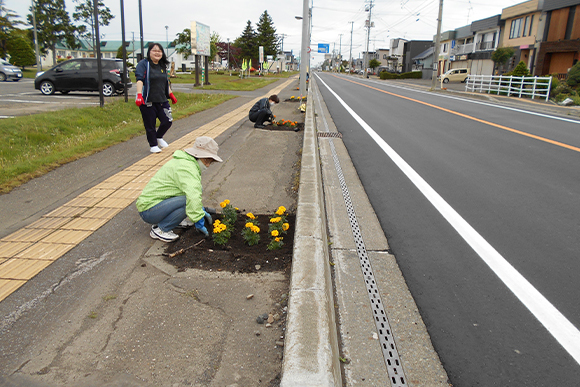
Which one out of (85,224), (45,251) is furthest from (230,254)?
(85,224)

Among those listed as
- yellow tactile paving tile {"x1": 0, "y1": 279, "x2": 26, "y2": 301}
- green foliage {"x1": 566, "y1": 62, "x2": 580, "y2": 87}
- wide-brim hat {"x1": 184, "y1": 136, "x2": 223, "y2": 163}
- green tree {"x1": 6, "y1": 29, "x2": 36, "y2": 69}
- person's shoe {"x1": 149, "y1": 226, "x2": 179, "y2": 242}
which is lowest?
yellow tactile paving tile {"x1": 0, "y1": 279, "x2": 26, "y2": 301}

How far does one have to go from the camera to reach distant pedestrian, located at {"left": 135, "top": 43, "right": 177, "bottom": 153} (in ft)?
23.4

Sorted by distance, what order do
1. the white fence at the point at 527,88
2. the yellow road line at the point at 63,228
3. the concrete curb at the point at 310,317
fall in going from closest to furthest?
the concrete curb at the point at 310,317 < the yellow road line at the point at 63,228 < the white fence at the point at 527,88

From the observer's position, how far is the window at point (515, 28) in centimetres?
4094

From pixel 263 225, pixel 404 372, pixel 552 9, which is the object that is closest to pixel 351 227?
pixel 263 225

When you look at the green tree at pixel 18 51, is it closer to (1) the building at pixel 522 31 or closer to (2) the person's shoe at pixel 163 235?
(1) the building at pixel 522 31

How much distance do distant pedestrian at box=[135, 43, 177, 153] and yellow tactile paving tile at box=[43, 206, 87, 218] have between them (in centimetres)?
267

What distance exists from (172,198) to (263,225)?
970 millimetres

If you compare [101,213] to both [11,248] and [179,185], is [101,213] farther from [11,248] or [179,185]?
[179,185]

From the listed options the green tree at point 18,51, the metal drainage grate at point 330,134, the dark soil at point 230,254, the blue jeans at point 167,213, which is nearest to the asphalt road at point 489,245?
the dark soil at point 230,254

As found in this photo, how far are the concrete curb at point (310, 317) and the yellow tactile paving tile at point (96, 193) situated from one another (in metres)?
2.85

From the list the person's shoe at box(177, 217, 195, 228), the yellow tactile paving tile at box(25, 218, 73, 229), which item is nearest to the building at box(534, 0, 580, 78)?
the person's shoe at box(177, 217, 195, 228)

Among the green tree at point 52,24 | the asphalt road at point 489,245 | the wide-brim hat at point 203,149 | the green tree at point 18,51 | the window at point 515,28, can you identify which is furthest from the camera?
the green tree at point 52,24

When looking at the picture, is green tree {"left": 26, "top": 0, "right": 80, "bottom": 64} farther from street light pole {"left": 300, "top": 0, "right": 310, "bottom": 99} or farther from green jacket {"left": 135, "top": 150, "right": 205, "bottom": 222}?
green jacket {"left": 135, "top": 150, "right": 205, "bottom": 222}
